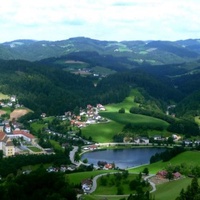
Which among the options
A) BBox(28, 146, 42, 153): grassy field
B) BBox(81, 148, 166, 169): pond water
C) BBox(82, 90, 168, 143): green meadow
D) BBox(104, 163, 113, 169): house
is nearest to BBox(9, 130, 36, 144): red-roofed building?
BBox(28, 146, 42, 153): grassy field

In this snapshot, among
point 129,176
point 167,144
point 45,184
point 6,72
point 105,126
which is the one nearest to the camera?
point 45,184

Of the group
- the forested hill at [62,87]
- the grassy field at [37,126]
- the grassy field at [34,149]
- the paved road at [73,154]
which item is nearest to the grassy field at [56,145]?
the paved road at [73,154]

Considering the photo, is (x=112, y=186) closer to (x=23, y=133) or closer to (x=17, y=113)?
(x=23, y=133)

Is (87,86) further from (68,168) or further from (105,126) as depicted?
(68,168)

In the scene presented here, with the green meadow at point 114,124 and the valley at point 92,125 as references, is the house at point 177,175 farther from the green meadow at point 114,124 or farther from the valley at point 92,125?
the green meadow at point 114,124

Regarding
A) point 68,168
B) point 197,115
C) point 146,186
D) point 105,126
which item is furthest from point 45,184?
point 197,115

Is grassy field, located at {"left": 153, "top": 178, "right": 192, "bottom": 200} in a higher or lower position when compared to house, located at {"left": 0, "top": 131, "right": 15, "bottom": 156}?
higher

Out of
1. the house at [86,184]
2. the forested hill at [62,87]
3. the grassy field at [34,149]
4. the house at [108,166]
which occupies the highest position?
the forested hill at [62,87]

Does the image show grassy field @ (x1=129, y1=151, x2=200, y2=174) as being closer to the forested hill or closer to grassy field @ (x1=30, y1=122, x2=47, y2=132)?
grassy field @ (x1=30, y1=122, x2=47, y2=132)
